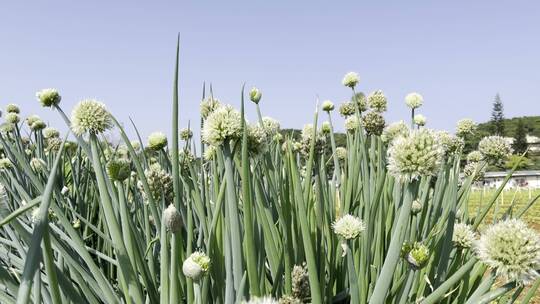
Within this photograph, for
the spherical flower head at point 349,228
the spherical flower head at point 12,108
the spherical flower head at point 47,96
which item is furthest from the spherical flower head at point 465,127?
the spherical flower head at point 12,108

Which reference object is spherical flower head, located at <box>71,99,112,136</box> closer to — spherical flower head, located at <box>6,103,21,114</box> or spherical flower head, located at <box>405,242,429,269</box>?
spherical flower head, located at <box>405,242,429,269</box>

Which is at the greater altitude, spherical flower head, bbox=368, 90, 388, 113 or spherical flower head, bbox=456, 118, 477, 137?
spherical flower head, bbox=368, 90, 388, 113

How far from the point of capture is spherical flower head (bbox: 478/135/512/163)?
157cm

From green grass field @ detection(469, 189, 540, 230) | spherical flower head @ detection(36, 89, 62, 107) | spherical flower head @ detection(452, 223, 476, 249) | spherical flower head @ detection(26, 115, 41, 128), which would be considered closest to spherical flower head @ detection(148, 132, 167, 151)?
spherical flower head @ detection(36, 89, 62, 107)

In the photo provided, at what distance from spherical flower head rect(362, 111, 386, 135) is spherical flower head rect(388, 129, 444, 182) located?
101 centimetres

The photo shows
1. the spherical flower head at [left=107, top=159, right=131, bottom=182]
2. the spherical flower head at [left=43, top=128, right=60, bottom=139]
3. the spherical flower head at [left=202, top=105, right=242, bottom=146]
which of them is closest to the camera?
the spherical flower head at [left=202, top=105, right=242, bottom=146]

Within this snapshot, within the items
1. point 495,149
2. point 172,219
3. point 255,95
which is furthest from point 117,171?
point 495,149

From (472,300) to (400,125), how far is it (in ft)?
4.32

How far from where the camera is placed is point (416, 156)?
872 mm

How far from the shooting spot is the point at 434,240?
1.53 m

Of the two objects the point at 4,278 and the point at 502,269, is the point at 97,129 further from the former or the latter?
the point at 502,269

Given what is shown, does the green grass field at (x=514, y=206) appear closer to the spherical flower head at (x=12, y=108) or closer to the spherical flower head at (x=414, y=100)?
the spherical flower head at (x=414, y=100)

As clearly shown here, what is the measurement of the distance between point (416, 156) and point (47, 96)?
3.67 feet

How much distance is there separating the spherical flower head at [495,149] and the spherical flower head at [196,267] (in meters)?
1.23
